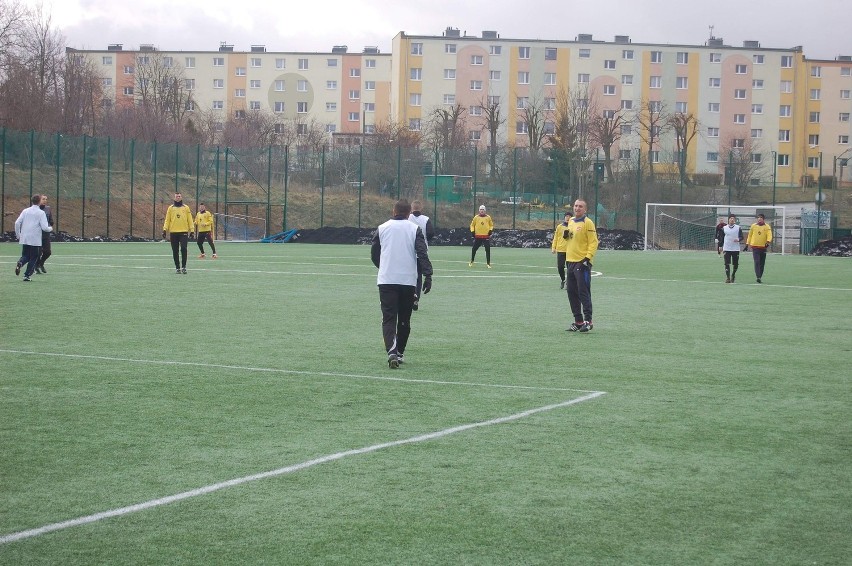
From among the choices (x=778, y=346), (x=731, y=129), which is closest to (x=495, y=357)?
(x=778, y=346)

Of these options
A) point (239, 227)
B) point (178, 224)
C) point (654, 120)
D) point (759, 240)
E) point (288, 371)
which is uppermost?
point (654, 120)

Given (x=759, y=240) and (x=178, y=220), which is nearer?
(x=178, y=220)

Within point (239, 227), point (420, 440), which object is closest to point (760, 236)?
point (420, 440)

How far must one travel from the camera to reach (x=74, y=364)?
12.3 m

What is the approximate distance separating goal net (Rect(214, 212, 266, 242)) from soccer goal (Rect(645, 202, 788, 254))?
69.5ft

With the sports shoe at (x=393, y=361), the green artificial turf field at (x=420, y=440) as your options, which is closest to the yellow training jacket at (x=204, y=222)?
the green artificial turf field at (x=420, y=440)

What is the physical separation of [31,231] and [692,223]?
43.6m

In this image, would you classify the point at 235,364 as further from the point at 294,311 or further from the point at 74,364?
the point at 294,311

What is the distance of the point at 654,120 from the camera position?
9944 cm

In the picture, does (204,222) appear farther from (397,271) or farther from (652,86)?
(652,86)

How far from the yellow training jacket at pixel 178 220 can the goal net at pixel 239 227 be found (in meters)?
32.5

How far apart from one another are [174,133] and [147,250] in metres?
37.8

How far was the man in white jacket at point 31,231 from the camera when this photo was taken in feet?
79.4

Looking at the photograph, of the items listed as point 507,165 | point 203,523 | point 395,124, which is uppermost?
point 395,124
